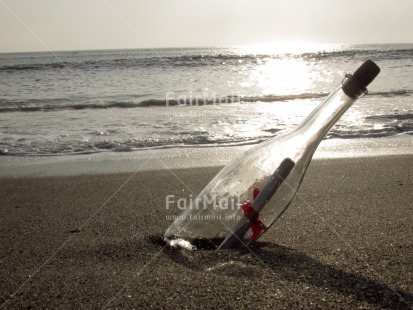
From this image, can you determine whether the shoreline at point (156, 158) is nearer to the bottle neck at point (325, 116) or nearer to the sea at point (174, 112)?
the sea at point (174, 112)

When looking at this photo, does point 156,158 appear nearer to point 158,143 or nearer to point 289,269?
point 158,143

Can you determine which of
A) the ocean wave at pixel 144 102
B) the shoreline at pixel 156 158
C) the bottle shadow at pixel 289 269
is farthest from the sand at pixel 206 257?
the ocean wave at pixel 144 102

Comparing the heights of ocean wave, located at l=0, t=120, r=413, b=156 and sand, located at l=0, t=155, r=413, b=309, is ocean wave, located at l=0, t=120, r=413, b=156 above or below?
below

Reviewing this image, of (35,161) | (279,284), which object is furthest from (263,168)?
(35,161)

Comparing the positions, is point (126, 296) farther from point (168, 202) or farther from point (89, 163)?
point (89, 163)

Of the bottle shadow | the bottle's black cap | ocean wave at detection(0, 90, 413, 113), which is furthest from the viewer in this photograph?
ocean wave at detection(0, 90, 413, 113)

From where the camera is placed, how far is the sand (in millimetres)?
1296

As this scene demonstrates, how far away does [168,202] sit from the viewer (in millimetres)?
2678

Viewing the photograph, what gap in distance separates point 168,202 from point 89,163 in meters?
1.83

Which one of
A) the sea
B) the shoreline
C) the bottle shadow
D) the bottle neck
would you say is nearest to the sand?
the bottle shadow

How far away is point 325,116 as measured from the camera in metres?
1.61

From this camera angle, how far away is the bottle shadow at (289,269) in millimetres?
1260

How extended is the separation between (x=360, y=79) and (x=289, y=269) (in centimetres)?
65

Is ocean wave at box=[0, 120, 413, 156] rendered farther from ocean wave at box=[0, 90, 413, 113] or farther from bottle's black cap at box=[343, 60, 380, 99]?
ocean wave at box=[0, 90, 413, 113]
